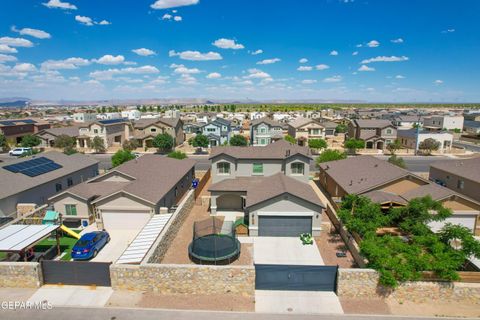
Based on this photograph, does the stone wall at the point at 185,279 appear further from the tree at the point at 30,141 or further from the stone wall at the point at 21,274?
the tree at the point at 30,141

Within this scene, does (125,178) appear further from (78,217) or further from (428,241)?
(428,241)

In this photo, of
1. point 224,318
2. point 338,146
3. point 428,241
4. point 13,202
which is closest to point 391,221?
point 428,241

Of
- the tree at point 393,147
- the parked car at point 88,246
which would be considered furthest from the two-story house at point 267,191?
the tree at point 393,147

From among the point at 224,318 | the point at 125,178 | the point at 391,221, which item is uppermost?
the point at 125,178

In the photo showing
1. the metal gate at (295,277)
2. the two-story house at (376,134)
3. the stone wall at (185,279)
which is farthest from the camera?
the two-story house at (376,134)

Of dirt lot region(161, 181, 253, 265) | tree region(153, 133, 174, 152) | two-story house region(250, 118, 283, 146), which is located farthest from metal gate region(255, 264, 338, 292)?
two-story house region(250, 118, 283, 146)
